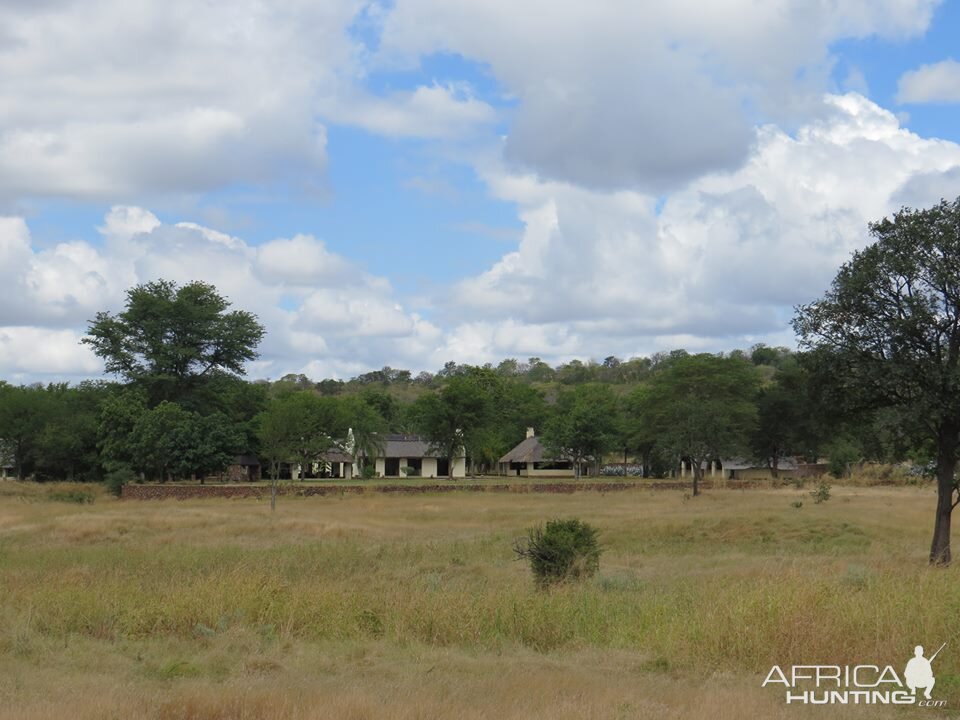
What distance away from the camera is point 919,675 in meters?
9.26

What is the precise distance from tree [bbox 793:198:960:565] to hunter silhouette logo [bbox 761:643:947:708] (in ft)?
40.2

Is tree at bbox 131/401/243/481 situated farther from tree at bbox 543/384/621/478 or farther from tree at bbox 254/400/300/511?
tree at bbox 543/384/621/478

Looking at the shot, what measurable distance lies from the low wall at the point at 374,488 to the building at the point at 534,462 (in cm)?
3699

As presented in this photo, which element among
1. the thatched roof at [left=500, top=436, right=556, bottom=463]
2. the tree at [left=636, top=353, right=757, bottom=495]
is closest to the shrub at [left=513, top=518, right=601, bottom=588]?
the tree at [left=636, top=353, right=757, bottom=495]

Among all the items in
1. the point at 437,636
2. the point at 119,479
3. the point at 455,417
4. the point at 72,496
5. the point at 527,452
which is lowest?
the point at 72,496

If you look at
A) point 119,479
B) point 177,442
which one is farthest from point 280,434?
point 119,479

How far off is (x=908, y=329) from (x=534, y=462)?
88.4 m

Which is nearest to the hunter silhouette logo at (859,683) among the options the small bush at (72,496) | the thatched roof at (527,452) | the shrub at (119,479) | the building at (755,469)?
the small bush at (72,496)

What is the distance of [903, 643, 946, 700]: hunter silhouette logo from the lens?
8992 millimetres

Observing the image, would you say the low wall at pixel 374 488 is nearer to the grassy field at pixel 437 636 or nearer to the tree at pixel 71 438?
the tree at pixel 71 438

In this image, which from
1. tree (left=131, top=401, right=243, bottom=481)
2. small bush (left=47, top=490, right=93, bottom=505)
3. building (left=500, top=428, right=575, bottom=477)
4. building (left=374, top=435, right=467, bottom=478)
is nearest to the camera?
small bush (left=47, top=490, right=93, bottom=505)

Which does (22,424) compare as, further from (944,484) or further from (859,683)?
(859,683)

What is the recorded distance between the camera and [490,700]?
859 centimetres

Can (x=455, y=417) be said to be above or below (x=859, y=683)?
above
